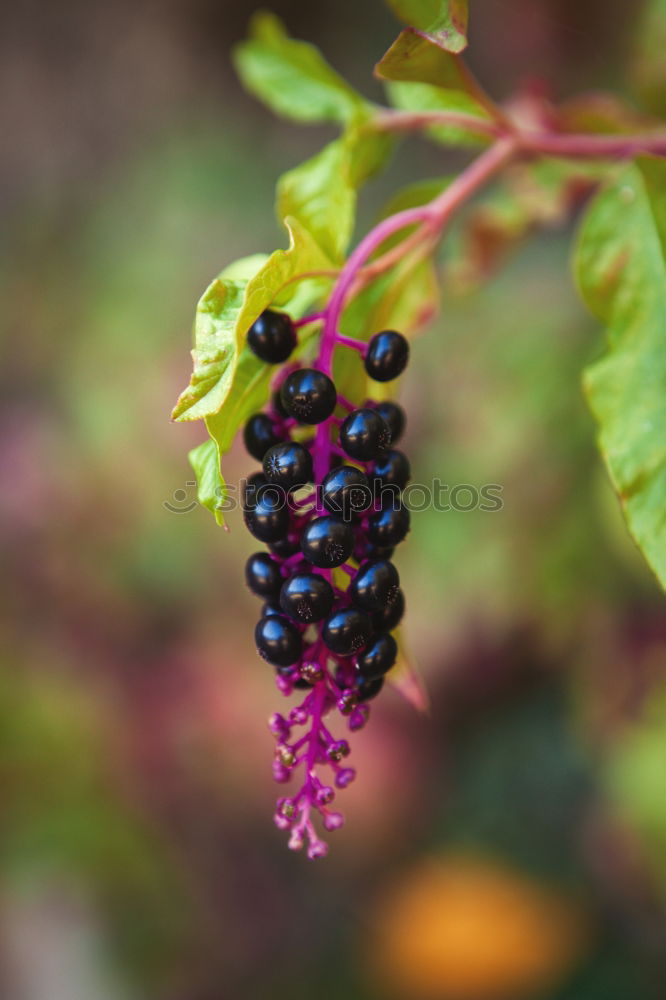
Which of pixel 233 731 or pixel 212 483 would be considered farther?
pixel 233 731

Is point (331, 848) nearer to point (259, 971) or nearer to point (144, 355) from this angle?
point (259, 971)

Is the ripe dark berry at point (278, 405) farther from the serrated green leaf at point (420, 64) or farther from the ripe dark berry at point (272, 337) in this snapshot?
the serrated green leaf at point (420, 64)

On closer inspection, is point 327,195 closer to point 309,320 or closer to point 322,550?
point 309,320

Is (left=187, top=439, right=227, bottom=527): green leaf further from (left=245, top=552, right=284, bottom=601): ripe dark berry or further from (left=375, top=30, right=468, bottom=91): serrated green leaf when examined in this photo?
(left=375, top=30, right=468, bottom=91): serrated green leaf

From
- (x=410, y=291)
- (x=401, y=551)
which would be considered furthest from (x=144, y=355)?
(x=410, y=291)

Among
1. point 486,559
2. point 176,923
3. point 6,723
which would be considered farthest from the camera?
point 176,923

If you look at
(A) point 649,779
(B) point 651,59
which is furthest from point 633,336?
(A) point 649,779
